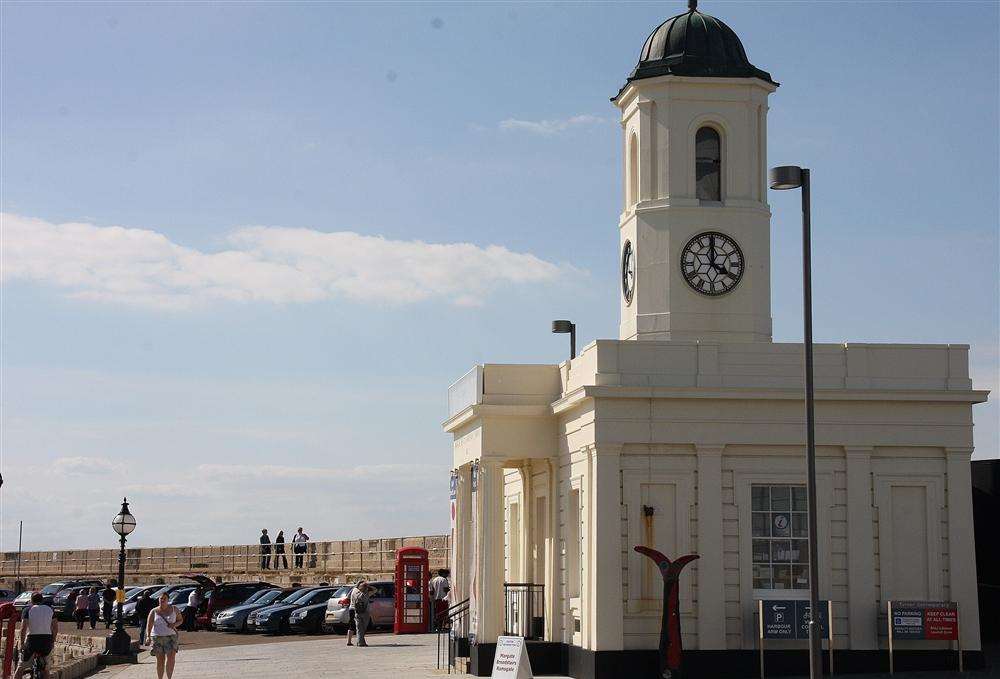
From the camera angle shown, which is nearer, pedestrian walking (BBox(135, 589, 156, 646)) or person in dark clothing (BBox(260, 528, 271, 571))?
pedestrian walking (BBox(135, 589, 156, 646))

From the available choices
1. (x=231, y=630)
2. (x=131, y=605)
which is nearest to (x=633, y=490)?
(x=231, y=630)

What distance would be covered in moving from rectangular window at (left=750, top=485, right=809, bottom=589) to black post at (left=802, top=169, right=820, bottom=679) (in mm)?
5085

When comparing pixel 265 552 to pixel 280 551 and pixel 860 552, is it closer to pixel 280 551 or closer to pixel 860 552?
pixel 280 551

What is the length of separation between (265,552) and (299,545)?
456 cm

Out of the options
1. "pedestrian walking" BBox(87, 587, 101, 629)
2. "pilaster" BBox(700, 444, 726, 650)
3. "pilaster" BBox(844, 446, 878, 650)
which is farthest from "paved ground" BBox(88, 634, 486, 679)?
"pedestrian walking" BBox(87, 587, 101, 629)

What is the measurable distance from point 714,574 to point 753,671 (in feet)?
5.37

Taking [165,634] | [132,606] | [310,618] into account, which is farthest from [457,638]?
[132,606]

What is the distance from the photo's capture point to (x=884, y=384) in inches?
1001

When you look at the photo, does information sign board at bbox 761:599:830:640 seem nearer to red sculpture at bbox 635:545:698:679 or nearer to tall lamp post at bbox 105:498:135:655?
red sculpture at bbox 635:545:698:679

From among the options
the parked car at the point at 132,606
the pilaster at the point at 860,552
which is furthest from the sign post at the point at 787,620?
the parked car at the point at 132,606

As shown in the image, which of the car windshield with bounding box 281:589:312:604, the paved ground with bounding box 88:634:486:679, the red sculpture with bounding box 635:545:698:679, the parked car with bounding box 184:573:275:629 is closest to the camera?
the red sculpture with bounding box 635:545:698:679

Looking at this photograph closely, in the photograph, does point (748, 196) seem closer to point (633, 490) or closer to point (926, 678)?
point (633, 490)

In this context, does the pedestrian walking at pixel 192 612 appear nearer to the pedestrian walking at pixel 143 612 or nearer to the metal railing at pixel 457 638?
the pedestrian walking at pixel 143 612

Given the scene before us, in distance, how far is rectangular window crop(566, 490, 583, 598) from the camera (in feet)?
86.1
